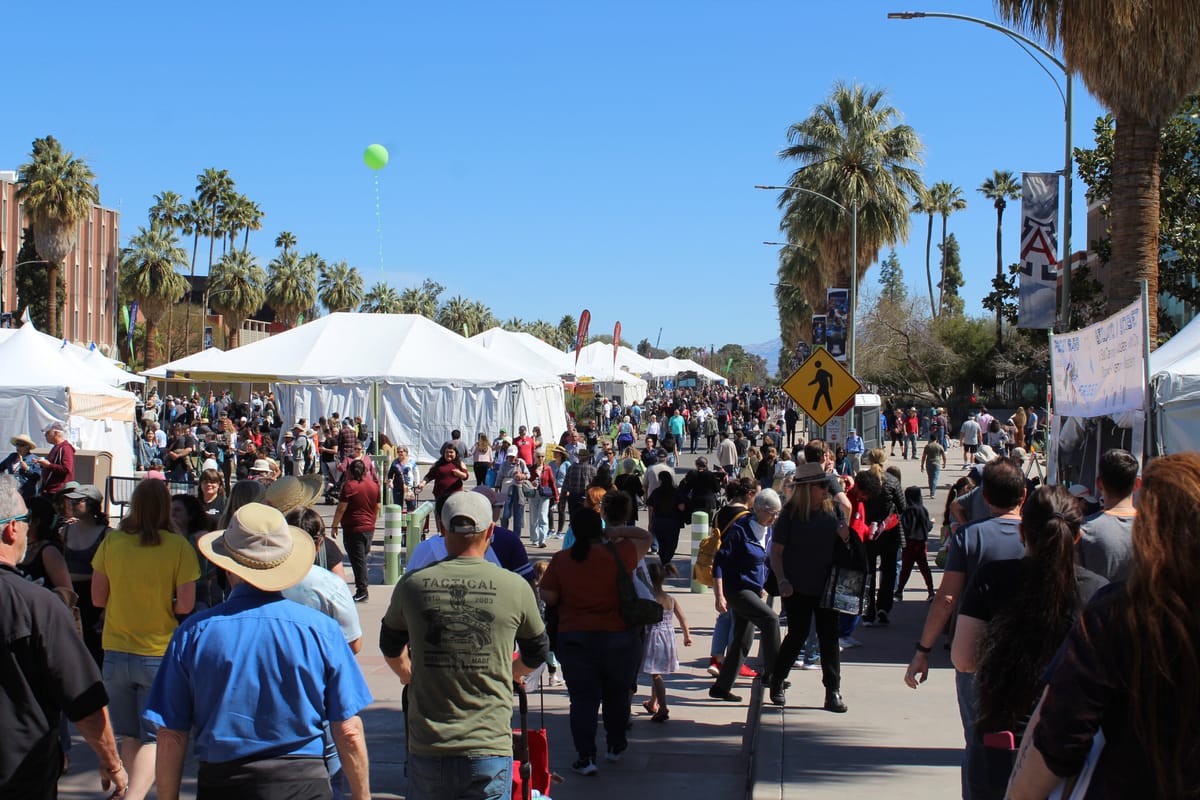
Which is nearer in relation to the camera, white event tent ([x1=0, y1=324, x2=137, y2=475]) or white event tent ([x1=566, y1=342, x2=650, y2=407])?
white event tent ([x1=0, y1=324, x2=137, y2=475])

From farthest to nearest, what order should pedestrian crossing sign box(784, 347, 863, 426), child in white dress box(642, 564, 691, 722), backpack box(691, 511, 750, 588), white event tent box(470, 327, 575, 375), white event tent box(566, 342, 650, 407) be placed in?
white event tent box(566, 342, 650, 407)
white event tent box(470, 327, 575, 375)
pedestrian crossing sign box(784, 347, 863, 426)
backpack box(691, 511, 750, 588)
child in white dress box(642, 564, 691, 722)

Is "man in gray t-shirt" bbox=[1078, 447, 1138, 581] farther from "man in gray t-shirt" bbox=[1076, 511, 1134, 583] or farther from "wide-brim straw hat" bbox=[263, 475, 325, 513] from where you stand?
"wide-brim straw hat" bbox=[263, 475, 325, 513]

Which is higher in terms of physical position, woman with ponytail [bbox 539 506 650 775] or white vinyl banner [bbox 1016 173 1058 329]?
white vinyl banner [bbox 1016 173 1058 329]

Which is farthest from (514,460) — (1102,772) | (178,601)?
(1102,772)

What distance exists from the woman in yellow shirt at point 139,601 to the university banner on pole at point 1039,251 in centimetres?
1431

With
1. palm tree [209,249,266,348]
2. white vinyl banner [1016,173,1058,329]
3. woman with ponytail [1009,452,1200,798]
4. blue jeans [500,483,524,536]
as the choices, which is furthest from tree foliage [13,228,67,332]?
woman with ponytail [1009,452,1200,798]

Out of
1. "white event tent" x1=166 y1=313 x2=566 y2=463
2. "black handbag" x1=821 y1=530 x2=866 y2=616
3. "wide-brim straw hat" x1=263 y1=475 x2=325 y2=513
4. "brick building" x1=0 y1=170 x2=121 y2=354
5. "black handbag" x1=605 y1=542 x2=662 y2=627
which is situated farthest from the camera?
"brick building" x1=0 y1=170 x2=121 y2=354

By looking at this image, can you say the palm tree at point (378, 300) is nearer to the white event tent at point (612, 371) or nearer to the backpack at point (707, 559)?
the white event tent at point (612, 371)

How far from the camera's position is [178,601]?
18.6 feet

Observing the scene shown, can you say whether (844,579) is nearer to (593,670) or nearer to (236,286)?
(593,670)

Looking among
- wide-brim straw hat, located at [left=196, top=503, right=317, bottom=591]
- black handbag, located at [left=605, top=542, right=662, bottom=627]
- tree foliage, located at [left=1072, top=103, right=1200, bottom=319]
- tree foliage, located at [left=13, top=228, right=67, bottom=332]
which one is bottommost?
black handbag, located at [left=605, top=542, right=662, bottom=627]

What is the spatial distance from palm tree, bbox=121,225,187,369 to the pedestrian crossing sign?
2343 inches

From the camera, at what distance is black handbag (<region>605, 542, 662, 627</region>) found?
663 centimetres

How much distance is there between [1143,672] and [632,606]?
4.37m
